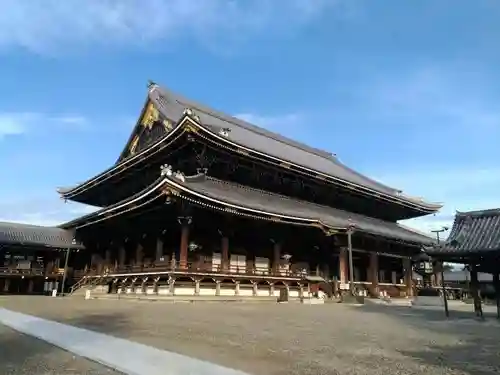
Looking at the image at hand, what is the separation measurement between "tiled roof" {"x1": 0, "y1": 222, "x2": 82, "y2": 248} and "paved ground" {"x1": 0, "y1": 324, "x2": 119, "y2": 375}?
1161 inches

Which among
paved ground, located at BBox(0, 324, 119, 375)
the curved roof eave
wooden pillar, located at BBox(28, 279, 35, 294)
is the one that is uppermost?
the curved roof eave

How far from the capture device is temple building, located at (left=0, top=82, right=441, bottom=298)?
2556cm

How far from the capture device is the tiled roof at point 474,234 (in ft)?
51.6

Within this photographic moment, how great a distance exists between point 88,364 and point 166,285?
684 inches

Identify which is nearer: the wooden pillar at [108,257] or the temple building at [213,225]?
the temple building at [213,225]

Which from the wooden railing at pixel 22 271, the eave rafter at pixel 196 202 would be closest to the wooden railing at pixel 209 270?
the eave rafter at pixel 196 202

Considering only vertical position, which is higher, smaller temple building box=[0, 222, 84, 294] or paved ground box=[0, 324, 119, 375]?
smaller temple building box=[0, 222, 84, 294]

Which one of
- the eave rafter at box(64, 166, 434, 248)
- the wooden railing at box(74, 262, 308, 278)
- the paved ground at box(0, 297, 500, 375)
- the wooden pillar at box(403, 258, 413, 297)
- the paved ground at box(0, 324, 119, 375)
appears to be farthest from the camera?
the wooden pillar at box(403, 258, 413, 297)

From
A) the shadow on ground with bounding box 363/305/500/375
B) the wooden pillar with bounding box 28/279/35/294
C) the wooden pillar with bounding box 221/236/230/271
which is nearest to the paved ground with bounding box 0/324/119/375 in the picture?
the shadow on ground with bounding box 363/305/500/375

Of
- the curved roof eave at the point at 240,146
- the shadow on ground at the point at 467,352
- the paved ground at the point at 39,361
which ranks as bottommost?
the paved ground at the point at 39,361

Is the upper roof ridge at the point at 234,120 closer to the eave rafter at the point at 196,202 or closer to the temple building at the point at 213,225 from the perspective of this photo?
the temple building at the point at 213,225

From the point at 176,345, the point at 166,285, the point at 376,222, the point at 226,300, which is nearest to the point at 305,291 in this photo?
the point at 226,300

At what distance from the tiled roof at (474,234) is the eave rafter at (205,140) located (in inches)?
564

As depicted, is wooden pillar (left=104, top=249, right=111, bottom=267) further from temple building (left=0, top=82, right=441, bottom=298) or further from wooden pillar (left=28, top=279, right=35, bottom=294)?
wooden pillar (left=28, top=279, right=35, bottom=294)
